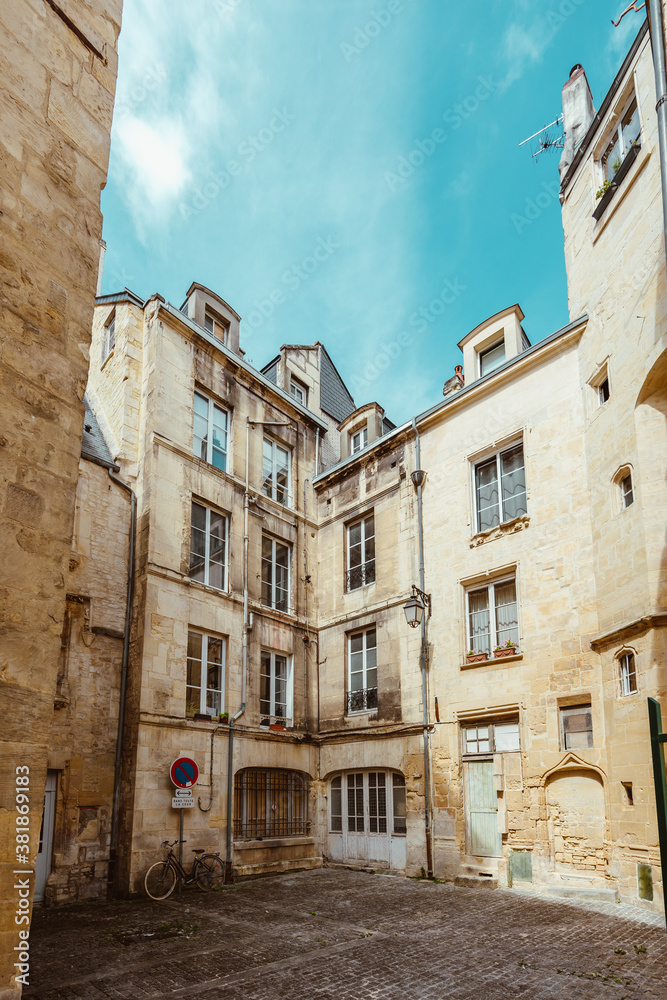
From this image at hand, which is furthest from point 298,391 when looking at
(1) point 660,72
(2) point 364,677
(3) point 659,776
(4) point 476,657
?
(3) point 659,776

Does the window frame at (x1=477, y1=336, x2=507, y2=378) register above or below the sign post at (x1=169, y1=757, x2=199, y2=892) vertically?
above

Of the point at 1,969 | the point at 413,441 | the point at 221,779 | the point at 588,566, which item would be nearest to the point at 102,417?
the point at 413,441

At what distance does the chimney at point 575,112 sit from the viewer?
12.5m

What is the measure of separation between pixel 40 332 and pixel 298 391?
44.6ft

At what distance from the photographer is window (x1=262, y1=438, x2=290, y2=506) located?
47.7 feet

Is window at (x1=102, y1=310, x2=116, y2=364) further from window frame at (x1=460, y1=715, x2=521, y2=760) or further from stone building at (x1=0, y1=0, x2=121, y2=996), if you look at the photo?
window frame at (x1=460, y1=715, x2=521, y2=760)

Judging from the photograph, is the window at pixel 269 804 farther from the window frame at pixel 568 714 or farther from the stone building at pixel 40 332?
the stone building at pixel 40 332

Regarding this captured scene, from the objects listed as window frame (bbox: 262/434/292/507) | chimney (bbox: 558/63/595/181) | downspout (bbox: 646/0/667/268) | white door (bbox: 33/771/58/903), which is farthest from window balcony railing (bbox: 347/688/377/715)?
chimney (bbox: 558/63/595/181)

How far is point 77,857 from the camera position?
9.79m

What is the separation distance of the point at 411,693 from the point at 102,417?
757 centimetres

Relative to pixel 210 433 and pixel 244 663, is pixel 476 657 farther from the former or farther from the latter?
pixel 210 433

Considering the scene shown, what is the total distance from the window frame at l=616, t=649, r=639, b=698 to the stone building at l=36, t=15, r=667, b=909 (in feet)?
0.16

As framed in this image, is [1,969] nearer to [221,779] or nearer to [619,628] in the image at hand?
[619,628]

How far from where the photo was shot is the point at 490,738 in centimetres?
1073
